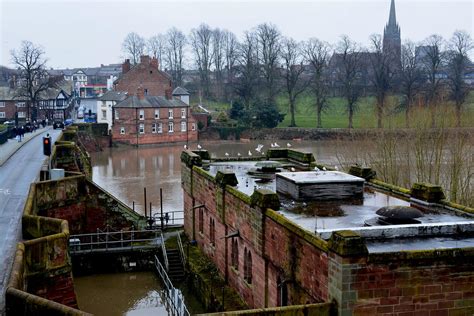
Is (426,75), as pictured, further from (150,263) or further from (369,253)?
(369,253)

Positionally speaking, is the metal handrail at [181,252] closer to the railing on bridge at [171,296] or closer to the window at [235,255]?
the railing on bridge at [171,296]

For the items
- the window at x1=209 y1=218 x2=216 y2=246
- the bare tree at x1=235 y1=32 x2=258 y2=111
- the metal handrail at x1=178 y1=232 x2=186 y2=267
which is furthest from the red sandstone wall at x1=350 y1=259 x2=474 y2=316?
the bare tree at x1=235 y1=32 x2=258 y2=111

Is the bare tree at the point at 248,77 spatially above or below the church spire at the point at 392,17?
below

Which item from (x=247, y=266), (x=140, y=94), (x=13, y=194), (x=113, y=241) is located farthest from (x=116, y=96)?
(x=247, y=266)

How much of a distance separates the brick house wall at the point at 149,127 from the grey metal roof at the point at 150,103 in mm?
414

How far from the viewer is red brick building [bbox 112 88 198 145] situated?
7875 centimetres

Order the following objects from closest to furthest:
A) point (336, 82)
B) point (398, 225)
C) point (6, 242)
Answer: point (398, 225) → point (6, 242) → point (336, 82)

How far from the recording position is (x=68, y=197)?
91.0ft

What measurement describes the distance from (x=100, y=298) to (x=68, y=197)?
5.41m

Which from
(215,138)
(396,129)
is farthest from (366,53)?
(396,129)

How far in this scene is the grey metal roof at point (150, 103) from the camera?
7988cm

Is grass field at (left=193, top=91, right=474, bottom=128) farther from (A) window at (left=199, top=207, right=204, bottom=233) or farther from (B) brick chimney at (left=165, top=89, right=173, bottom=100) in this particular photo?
→ (A) window at (left=199, top=207, right=204, bottom=233)

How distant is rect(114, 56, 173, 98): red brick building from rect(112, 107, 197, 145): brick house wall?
13.3ft

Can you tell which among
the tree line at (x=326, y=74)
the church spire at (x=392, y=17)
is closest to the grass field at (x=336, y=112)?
the tree line at (x=326, y=74)
